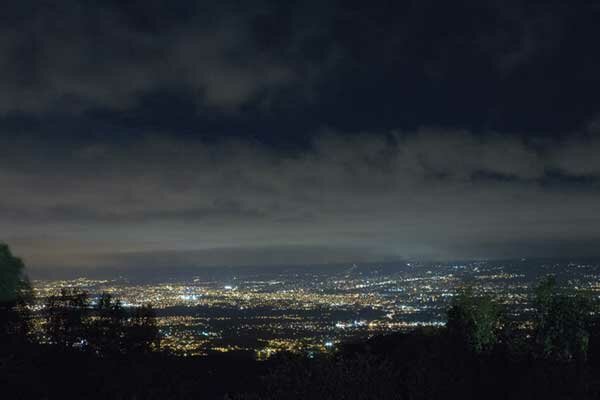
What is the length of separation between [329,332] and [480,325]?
140 feet

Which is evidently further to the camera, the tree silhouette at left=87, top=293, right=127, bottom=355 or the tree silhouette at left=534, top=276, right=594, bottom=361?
the tree silhouette at left=87, top=293, right=127, bottom=355

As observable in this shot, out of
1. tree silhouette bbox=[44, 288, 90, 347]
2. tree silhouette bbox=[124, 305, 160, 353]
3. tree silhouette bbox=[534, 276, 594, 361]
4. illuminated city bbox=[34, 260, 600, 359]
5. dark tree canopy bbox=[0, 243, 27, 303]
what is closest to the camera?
dark tree canopy bbox=[0, 243, 27, 303]

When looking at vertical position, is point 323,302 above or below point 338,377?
below

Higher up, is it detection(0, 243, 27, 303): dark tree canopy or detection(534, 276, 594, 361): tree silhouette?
detection(0, 243, 27, 303): dark tree canopy

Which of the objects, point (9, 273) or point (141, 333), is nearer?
point (9, 273)

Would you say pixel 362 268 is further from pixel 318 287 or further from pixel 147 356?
pixel 147 356

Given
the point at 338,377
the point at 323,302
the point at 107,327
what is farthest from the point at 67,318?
the point at 323,302

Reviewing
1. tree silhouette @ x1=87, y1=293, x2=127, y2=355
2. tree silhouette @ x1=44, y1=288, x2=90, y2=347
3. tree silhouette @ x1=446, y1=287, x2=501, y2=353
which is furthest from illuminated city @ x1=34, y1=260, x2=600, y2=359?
tree silhouette @ x1=87, y1=293, x2=127, y2=355

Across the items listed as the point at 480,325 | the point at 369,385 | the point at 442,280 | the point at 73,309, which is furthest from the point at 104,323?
the point at 442,280

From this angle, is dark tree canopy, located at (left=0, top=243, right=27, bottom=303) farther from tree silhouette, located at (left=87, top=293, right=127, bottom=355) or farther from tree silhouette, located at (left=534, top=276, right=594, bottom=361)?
tree silhouette, located at (left=534, top=276, right=594, bottom=361)

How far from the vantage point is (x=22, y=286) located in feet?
52.4

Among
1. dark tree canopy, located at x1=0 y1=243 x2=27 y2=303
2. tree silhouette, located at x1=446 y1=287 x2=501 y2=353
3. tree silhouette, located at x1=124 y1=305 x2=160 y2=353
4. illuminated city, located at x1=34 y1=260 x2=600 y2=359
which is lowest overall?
illuminated city, located at x1=34 y1=260 x2=600 y2=359

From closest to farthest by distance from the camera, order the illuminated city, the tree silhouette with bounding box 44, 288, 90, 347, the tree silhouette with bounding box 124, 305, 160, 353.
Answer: the tree silhouette with bounding box 44, 288, 90, 347, the tree silhouette with bounding box 124, 305, 160, 353, the illuminated city

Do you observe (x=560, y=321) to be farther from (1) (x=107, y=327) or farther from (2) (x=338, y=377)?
(1) (x=107, y=327)
